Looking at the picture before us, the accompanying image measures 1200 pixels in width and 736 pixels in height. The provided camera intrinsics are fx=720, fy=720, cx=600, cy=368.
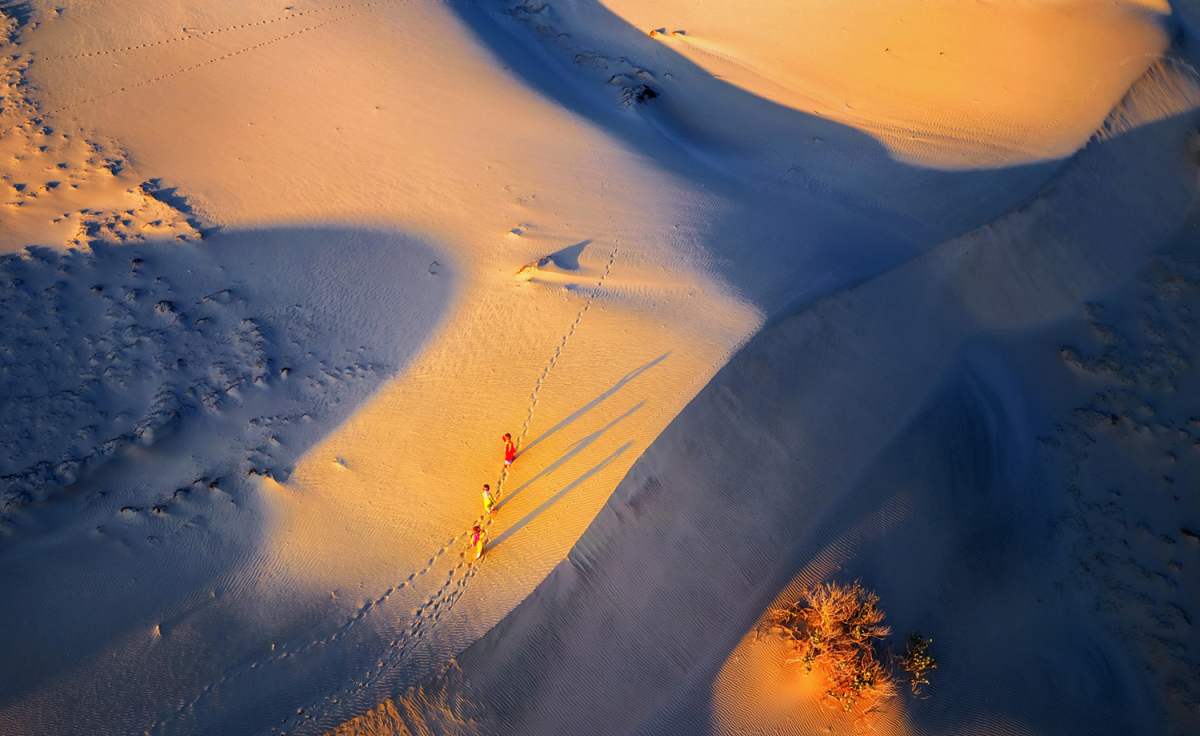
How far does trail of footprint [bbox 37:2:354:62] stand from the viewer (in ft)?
50.7

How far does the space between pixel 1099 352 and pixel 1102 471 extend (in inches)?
84.9

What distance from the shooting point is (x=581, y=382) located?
379 inches

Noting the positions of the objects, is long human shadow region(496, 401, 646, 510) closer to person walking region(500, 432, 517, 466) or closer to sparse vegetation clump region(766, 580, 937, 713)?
person walking region(500, 432, 517, 466)

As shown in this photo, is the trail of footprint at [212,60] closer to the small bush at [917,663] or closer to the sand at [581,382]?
the sand at [581,382]

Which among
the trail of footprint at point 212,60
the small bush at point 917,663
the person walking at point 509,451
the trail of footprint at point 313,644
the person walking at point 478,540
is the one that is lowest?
the trail of footprint at point 313,644

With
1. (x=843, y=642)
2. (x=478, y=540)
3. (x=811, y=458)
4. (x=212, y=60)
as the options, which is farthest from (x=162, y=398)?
(x=212, y=60)

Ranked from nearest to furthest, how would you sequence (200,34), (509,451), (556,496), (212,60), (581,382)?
1. (556,496)
2. (509,451)
3. (581,382)
4. (212,60)
5. (200,34)

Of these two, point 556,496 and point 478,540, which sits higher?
point 556,496

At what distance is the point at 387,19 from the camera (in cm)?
1630

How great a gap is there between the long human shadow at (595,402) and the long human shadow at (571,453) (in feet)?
1.16

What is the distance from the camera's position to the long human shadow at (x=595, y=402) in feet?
29.9

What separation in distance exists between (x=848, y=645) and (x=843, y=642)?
0.20 ft

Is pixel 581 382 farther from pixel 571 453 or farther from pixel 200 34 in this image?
pixel 200 34

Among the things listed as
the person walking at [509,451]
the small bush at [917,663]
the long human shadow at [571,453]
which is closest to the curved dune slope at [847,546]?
the small bush at [917,663]
